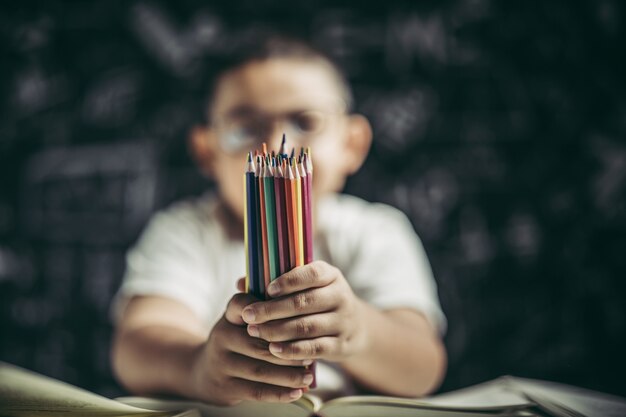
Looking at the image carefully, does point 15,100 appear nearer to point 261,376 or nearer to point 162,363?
point 162,363

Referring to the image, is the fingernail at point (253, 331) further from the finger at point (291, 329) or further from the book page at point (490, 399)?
the book page at point (490, 399)

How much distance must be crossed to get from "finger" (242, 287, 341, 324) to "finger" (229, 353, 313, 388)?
0.15 ft

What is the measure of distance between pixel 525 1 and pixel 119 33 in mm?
598

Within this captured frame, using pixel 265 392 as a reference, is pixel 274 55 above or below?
above

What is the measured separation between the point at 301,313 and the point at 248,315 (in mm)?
37

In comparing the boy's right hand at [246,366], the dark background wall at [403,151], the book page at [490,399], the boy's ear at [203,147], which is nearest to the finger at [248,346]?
the boy's right hand at [246,366]

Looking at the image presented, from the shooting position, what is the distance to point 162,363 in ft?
1.80

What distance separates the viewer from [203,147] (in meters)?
0.75

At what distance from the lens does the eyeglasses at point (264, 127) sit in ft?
2.06

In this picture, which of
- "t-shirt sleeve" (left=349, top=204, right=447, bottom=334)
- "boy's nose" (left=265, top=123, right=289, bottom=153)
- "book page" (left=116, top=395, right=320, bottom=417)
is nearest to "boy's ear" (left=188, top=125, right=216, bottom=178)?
"boy's nose" (left=265, top=123, right=289, bottom=153)

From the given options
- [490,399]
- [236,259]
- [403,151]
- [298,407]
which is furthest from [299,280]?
[403,151]

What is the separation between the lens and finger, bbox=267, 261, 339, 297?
15.4 inches

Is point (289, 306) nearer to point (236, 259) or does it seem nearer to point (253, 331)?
point (253, 331)

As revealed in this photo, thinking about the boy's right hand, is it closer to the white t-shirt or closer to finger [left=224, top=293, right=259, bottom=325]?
finger [left=224, top=293, right=259, bottom=325]
